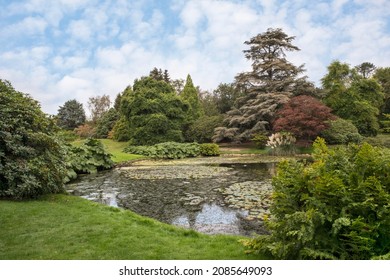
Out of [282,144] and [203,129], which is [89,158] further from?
[203,129]

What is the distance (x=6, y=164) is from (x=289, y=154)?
18.0 metres

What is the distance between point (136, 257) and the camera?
371 cm

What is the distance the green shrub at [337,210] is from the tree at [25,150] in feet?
19.1

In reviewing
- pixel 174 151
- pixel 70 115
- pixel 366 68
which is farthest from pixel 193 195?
pixel 366 68

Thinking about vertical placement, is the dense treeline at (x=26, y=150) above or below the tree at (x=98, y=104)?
below

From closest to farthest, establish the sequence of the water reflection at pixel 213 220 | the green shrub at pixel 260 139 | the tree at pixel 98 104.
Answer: the water reflection at pixel 213 220 < the green shrub at pixel 260 139 < the tree at pixel 98 104

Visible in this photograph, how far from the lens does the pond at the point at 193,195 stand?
6.40 meters

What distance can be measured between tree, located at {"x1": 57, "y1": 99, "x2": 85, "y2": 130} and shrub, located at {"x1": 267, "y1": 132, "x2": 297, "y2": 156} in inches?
1185

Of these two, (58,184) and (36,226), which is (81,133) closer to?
(58,184)

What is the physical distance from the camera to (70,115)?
4166cm

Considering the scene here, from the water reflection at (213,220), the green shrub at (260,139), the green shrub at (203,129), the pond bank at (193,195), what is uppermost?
the green shrub at (203,129)

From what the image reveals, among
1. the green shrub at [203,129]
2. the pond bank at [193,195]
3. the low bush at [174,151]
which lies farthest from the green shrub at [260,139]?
the pond bank at [193,195]

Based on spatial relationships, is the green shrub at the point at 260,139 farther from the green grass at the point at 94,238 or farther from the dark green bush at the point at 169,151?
the green grass at the point at 94,238

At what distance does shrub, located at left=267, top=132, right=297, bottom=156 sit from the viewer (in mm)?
20719
